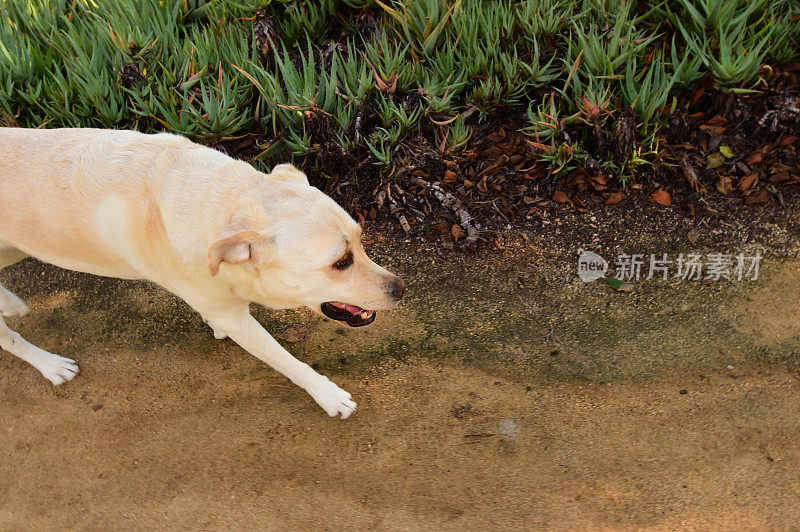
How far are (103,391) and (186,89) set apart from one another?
170cm

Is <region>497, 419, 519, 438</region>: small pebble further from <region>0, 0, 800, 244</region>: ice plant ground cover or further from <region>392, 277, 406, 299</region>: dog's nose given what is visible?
<region>0, 0, 800, 244</region>: ice plant ground cover

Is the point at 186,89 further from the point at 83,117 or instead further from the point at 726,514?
the point at 726,514

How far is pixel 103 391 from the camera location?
2.97m

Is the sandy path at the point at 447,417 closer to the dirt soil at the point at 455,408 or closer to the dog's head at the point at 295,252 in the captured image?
the dirt soil at the point at 455,408

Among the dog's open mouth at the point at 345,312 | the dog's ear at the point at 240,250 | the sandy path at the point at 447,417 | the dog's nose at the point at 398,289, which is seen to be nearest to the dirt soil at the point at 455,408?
the sandy path at the point at 447,417

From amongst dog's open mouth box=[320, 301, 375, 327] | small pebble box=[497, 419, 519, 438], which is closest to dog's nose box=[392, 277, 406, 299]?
dog's open mouth box=[320, 301, 375, 327]

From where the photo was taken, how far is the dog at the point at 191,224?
6.77 ft

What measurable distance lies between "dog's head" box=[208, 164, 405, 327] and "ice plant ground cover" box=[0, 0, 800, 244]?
1.12 meters

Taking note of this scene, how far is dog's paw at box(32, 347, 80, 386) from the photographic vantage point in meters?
3.02

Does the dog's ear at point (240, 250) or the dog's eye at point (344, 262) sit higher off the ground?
the dog's ear at point (240, 250)

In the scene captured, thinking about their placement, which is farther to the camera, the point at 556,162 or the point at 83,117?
the point at 83,117

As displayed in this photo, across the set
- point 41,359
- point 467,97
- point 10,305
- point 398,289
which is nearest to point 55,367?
point 41,359

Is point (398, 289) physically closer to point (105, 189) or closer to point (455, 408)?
point (455, 408)

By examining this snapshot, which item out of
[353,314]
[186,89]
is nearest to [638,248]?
[353,314]
